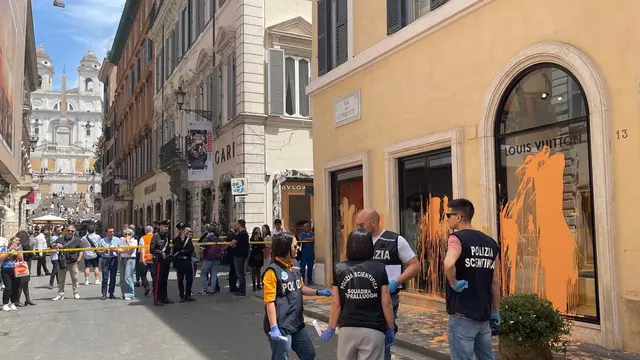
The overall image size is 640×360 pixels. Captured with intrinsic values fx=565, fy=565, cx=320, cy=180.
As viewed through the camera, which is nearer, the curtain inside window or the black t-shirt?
the black t-shirt

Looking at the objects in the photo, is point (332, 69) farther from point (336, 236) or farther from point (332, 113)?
point (336, 236)

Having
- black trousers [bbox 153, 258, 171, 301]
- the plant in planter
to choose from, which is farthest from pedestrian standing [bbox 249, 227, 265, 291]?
the plant in planter

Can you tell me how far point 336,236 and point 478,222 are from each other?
4948 millimetres

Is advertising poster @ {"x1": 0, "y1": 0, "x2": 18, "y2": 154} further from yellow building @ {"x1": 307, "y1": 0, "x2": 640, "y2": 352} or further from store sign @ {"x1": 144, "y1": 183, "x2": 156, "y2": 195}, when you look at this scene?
store sign @ {"x1": 144, "y1": 183, "x2": 156, "y2": 195}

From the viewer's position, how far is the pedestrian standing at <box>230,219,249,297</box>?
523 inches

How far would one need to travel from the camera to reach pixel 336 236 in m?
13.4

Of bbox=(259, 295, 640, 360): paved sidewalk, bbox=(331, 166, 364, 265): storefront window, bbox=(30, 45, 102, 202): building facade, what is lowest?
bbox=(259, 295, 640, 360): paved sidewalk

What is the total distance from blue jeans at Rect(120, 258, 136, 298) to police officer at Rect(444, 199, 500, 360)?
10549 millimetres

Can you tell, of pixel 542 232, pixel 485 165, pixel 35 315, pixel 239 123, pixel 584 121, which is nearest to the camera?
pixel 584 121

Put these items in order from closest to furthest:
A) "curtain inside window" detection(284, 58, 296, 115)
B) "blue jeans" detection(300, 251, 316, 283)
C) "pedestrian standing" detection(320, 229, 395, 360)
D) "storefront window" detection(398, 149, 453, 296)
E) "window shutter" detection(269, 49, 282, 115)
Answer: "pedestrian standing" detection(320, 229, 395, 360) < "storefront window" detection(398, 149, 453, 296) < "blue jeans" detection(300, 251, 316, 283) < "window shutter" detection(269, 49, 282, 115) < "curtain inside window" detection(284, 58, 296, 115)

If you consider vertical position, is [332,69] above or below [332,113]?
above

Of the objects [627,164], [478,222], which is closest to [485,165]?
[478,222]

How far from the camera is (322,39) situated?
13938 millimetres

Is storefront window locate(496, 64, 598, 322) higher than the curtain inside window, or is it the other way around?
the curtain inside window
